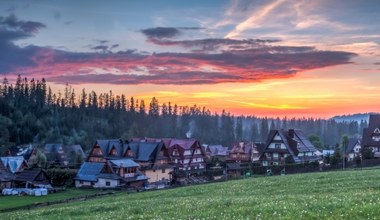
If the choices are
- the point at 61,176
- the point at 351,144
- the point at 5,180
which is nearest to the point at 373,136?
the point at 351,144

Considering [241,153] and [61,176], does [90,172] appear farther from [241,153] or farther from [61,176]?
[241,153]

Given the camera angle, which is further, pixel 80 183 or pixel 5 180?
pixel 80 183

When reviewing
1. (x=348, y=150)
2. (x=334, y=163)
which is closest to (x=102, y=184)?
(x=334, y=163)

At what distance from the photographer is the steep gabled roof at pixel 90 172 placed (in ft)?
314

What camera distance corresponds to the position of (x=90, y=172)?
9681 centimetres

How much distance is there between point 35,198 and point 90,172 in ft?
65.9

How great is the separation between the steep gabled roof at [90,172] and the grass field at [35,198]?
5.72 meters

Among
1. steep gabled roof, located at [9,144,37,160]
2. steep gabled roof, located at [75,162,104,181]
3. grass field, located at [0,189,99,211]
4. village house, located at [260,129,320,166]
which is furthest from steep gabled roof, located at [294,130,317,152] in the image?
steep gabled roof, located at [9,144,37,160]

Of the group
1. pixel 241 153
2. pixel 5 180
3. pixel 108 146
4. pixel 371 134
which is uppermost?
pixel 371 134

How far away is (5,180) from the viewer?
3622 inches

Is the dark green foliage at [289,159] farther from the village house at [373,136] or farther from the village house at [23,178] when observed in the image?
the village house at [23,178]

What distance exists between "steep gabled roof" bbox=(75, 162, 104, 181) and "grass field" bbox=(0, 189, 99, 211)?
572 cm

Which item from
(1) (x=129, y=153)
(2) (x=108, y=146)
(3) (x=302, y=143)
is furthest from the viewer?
(3) (x=302, y=143)

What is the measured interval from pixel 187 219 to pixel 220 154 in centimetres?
16175
